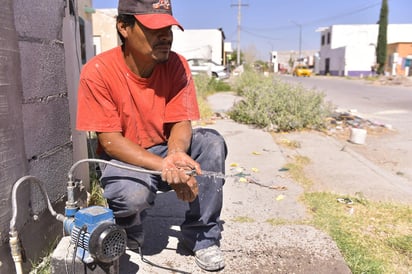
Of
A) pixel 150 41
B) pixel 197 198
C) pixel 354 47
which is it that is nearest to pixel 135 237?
pixel 197 198

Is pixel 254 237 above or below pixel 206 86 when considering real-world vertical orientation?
below

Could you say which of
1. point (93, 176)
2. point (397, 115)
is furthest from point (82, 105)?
point (397, 115)

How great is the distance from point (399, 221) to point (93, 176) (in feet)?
8.54

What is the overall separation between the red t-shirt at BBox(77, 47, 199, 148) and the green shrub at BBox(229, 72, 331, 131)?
4.75 meters

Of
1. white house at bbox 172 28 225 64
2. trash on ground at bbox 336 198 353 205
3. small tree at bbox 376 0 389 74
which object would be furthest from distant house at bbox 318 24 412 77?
trash on ground at bbox 336 198 353 205

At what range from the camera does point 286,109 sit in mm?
7250

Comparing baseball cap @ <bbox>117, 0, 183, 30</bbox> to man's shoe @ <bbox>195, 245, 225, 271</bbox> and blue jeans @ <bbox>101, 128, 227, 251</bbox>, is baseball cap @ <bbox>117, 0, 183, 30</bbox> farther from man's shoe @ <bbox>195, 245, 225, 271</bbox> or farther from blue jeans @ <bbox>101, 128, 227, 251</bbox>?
man's shoe @ <bbox>195, 245, 225, 271</bbox>

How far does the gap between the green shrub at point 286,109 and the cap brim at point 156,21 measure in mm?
5181

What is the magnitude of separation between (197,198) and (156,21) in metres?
1.05

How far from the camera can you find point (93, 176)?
11.3 ft

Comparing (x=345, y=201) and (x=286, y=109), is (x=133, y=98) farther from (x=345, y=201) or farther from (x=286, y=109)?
(x=286, y=109)

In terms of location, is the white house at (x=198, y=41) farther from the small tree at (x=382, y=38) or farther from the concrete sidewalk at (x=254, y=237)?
the concrete sidewalk at (x=254, y=237)

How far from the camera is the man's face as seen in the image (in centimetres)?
207

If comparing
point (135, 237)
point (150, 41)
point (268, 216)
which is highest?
point (150, 41)
